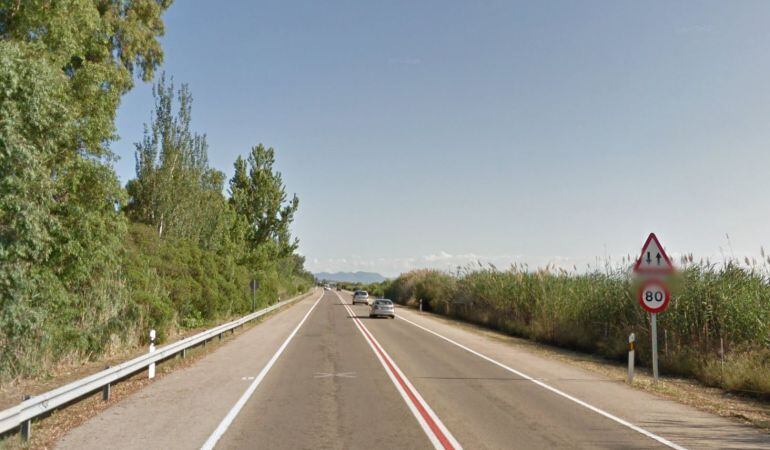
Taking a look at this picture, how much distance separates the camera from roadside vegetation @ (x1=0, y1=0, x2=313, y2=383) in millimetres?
11984

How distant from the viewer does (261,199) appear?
183 feet

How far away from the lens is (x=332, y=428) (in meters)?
8.20

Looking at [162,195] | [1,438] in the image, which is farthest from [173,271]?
[1,438]

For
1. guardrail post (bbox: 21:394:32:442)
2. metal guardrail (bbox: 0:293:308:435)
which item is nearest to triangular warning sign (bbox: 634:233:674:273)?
metal guardrail (bbox: 0:293:308:435)

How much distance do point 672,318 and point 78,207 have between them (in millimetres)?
17333

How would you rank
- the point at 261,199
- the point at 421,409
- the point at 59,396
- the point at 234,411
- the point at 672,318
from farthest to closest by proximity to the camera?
the point at 261,199
the point at 672,318
the point at 421,409
the point at 234,411
the point at 59,396

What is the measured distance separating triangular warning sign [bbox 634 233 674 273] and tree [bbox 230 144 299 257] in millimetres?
43593

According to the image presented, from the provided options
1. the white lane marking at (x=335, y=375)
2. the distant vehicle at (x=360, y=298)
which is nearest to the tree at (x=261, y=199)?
the distant vehicle at (x=360, y=298)

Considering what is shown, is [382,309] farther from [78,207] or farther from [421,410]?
[421,410]

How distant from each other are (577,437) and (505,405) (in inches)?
90.9

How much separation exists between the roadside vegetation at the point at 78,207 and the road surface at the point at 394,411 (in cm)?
364

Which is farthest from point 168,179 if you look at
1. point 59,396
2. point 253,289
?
point 59,396

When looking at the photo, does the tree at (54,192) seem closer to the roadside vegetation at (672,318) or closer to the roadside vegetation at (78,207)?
the roadside vegetation at (78,207)

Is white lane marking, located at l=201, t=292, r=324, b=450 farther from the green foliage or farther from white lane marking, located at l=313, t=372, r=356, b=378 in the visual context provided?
the green foliage
